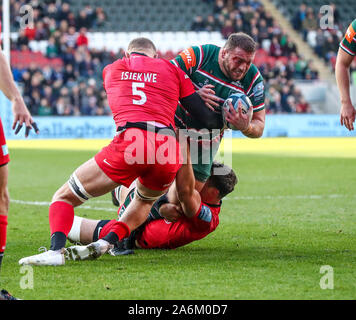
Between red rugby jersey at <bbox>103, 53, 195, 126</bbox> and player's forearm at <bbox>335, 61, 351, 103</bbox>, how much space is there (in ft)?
5.44

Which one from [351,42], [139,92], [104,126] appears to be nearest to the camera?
[139,92]

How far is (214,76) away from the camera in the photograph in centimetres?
630

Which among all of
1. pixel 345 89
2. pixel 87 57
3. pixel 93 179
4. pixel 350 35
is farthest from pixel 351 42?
pixel 87 57

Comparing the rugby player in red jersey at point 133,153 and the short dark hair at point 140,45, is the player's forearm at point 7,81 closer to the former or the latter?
the rugby player in red jersey at point 133,153

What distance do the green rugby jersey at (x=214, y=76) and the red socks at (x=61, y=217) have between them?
1592 millimetres

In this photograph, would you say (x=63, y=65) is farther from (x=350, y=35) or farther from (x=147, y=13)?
(x=350, y=35)

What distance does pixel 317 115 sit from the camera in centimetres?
2628

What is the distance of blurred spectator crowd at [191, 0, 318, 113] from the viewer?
27109mm

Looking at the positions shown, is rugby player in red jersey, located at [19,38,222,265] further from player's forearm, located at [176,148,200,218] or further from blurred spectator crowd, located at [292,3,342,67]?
blurred spectator crowd, located at [292,3,342,67]

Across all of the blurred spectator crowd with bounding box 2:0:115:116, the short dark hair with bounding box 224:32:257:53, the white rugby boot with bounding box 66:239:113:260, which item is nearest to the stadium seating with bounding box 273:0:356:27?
the blurred spectator crowd with bounding box 2:0:115:116

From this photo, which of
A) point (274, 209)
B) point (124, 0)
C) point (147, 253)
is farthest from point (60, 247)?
point (124, 0)

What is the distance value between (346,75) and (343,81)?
0.08 m
